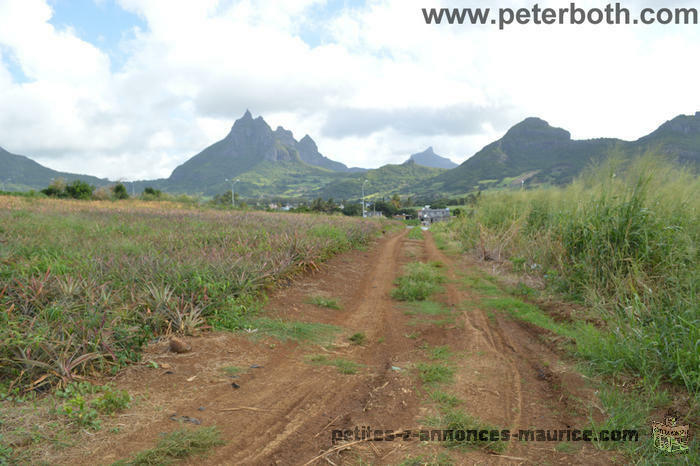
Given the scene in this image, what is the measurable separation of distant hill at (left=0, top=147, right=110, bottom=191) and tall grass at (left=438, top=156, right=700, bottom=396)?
158 metres

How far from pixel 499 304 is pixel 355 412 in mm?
→ 4430

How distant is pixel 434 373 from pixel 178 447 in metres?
2.37

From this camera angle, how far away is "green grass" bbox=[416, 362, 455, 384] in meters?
3.54

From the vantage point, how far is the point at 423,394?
327cm

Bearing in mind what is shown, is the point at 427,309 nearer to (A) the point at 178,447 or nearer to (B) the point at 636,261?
(B) the point at 636,261

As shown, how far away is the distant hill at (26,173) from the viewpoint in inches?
5246

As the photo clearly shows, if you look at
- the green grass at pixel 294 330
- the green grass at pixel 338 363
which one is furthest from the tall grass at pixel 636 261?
the green grass at pixel 294 330

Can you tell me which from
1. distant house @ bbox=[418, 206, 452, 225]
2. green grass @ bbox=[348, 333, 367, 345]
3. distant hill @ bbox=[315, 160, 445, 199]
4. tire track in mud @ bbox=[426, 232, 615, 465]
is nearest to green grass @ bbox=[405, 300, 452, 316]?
tire track in mud @ bbox=[426, 232, 615, 465]

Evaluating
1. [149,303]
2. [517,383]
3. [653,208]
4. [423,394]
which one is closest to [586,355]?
[517,383]

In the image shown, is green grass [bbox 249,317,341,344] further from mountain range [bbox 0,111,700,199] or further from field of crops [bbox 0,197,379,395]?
mountain range [bbox 0,111,700,199]

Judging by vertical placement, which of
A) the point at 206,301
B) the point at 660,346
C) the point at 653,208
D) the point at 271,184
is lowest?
the point at 660,346

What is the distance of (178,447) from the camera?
92.4 inches

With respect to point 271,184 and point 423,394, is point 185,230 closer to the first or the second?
point 423,394

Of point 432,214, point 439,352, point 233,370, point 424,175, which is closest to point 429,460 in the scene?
point 439,352
